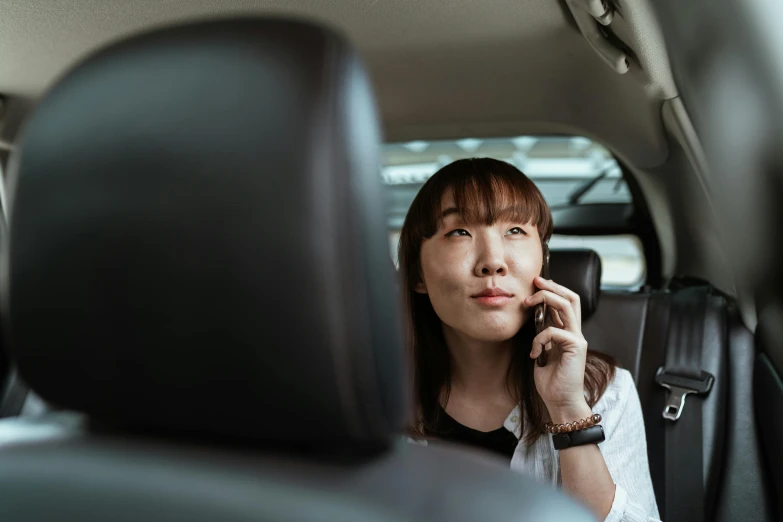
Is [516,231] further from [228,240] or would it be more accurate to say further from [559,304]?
[228,240]

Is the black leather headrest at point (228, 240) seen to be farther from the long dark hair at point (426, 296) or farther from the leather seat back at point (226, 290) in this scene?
the long dark hair at point (426, 296)

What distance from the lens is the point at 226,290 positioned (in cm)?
61

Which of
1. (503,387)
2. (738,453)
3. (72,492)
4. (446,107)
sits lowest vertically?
(738,453)

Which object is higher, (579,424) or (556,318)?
(556,318)

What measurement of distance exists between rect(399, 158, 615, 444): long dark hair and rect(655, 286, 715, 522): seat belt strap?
32 cm

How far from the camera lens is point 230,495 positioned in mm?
640

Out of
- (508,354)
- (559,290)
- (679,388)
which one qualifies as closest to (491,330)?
(559,290)

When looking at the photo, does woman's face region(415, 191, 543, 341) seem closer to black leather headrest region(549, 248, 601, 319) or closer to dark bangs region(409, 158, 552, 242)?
dark bangs region(409, 158, 552, 242)

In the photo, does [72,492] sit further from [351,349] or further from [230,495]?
[351,349]

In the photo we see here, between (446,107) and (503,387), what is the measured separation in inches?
41.7

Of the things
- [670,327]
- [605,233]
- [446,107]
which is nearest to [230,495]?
[670,327]

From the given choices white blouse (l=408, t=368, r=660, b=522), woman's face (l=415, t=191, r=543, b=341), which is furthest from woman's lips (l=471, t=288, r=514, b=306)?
white blouse (l=408, t=368, r=660, b=522)

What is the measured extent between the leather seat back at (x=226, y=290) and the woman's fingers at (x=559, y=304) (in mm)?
867

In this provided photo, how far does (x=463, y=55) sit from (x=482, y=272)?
811mm
